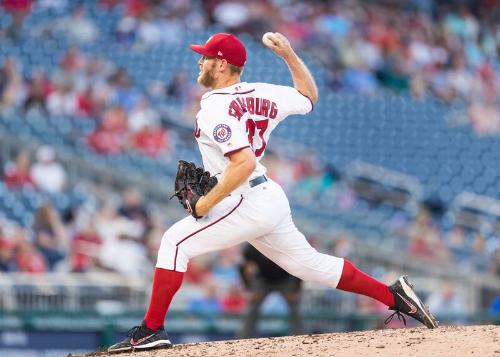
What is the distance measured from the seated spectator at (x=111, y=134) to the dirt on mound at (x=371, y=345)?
7.43 m

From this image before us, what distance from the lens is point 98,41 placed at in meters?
16.3

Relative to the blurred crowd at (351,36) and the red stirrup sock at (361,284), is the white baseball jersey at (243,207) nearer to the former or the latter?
the red stirrup sock at (361,284)

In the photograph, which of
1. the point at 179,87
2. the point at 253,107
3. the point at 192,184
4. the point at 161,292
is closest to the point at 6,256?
the point at 179,87

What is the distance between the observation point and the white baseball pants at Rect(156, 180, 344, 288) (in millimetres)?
6137

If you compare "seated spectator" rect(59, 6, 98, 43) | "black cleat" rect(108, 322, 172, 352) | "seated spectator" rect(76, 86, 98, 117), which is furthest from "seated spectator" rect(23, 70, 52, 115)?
"black cleat" rect(108, 322, 172, 352)

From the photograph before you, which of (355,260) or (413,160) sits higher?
(413,160)

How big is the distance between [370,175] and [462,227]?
4.40 feet

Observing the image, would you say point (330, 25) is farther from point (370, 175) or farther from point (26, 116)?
point (26, 116)

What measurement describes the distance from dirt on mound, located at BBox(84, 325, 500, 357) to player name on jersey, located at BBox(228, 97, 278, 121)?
119 cm

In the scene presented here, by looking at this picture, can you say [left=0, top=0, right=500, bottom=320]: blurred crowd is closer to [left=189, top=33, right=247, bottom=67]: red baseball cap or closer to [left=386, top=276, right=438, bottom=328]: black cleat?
[left=386, top=276, right=438, bottom=328]: black cleat

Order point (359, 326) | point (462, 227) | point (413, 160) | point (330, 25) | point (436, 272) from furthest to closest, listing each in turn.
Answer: point (330, 25) → point (413, 160) → point (462, 227) → point (436, 272) → point (359, 326)

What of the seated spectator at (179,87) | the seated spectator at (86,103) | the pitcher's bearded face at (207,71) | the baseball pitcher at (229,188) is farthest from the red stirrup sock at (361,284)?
the seated spectator at (179,87)

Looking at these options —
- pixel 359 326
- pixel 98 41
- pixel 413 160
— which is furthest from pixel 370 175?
pixel 359 326

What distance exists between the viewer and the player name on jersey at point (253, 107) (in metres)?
6.03
